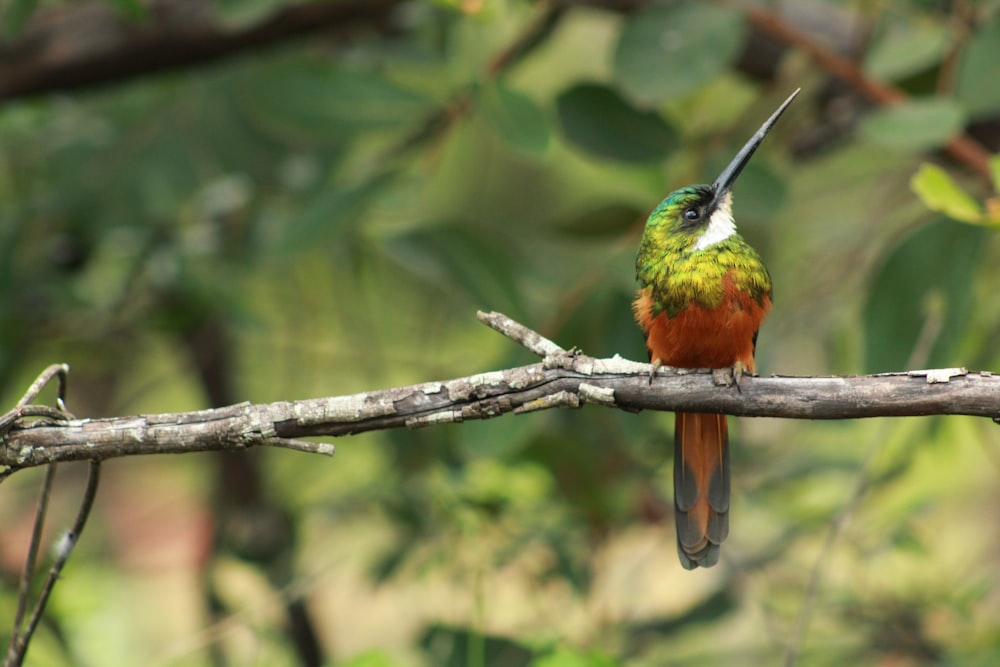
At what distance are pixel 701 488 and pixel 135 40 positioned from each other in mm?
1754

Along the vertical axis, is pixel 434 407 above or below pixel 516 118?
below

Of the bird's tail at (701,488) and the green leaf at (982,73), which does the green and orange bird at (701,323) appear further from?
the green leaf at (982,73)

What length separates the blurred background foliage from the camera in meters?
2.04

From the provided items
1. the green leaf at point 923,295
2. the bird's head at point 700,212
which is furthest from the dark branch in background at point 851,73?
the bird's head at point 700,212

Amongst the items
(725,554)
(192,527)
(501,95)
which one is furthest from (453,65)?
(192,527)

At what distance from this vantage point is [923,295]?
1.94m

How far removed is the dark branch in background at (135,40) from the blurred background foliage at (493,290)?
0.05 feet

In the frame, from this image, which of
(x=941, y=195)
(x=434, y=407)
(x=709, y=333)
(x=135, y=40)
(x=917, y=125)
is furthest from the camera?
(x=135, y=40)

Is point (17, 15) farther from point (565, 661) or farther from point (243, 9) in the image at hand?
point (565, 661)

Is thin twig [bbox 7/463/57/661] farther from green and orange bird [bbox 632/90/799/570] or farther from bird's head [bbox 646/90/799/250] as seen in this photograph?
bird's head [bbox 646/90/799/250]

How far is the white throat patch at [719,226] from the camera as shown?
→ 168 centimetres

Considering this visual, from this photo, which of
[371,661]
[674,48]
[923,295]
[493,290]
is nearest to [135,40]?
[493,290]

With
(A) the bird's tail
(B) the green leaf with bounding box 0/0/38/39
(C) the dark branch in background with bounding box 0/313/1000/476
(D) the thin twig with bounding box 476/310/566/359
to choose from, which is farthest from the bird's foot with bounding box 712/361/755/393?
(B) the green leaf with bounding box 0/0/38/39

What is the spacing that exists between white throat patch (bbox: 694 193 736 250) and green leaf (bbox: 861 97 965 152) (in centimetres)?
28
